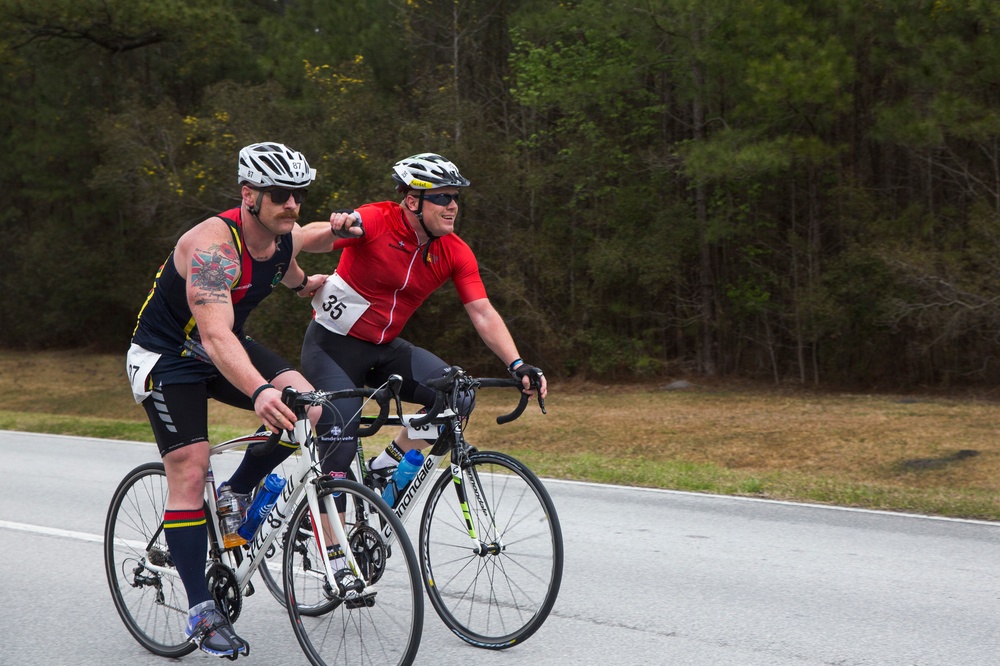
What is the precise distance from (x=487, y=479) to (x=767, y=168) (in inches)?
645

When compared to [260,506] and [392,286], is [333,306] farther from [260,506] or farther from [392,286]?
[260,506]

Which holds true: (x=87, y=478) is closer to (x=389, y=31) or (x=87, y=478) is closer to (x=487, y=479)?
(x=487, y=479)

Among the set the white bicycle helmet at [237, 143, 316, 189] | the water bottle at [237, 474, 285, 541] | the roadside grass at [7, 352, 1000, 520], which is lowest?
the roadside grass at [7, 352, 1000, 520]

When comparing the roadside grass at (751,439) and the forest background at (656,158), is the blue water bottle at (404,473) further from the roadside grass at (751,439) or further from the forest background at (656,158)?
the forest background at (656,158)

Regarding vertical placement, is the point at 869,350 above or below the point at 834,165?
below

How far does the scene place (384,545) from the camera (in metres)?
4.46

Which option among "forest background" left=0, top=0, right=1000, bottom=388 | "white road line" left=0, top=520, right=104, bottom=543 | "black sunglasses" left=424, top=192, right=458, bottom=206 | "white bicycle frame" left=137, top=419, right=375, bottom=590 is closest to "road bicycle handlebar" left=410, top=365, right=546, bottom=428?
"white bicycle frame" left=137, top=419, right=375, bottom=590

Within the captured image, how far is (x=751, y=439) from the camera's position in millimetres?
14375

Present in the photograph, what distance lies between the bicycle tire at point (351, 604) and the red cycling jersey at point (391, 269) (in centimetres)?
141

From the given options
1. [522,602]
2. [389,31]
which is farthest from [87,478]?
[389,31]

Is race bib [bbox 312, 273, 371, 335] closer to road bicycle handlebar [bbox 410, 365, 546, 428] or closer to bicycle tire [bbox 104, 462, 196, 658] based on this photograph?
road bicycle handlebar [bbox 410, 365, 546, 428]

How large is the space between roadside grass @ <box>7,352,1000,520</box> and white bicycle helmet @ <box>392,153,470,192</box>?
17.1ft

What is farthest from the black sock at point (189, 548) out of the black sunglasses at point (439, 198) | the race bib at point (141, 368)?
the black sunglasses at point (439, 198)

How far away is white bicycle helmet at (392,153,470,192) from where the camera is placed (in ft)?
17.5
